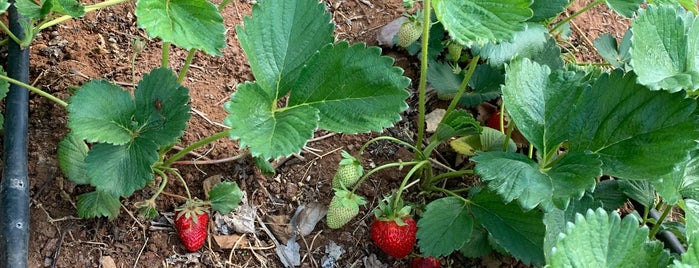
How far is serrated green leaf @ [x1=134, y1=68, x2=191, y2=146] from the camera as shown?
128 centimetres

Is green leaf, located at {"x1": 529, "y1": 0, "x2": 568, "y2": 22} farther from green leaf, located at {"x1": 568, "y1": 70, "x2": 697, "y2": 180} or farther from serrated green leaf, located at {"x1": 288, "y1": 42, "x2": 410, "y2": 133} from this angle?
serrated green leaf, located at {"x1": 288, "y1": 42, "x2": 410, "y2": 133}

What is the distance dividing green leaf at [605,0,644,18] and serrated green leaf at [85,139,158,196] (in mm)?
916

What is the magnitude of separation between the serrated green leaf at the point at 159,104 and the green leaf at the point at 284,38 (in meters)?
0.16

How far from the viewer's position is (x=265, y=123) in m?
1.19

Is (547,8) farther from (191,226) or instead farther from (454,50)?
(191,226)

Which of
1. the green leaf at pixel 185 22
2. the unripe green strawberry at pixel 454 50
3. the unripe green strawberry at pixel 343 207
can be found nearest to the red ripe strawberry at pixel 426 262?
the unripe green strawberry at pixel 343 207

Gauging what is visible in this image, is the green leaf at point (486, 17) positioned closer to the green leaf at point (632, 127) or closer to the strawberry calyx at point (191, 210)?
the green leaf at point (632, 127)

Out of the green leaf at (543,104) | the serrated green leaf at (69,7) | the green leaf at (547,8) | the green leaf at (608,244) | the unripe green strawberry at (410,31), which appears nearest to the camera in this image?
the green leaf at (608,244)

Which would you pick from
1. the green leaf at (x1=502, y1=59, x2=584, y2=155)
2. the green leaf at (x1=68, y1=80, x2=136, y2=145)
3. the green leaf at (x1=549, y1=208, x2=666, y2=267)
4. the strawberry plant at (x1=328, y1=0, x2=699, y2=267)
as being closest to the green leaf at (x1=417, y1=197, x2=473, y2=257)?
the strawberry plant at (x1=328, y1=0, x2=699, y2=267)

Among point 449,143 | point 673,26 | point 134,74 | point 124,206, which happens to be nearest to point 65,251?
point 124,206

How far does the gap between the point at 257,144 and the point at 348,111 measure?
18cm

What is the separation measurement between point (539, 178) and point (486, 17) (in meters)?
0.28

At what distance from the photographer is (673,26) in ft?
Answer: 4.09

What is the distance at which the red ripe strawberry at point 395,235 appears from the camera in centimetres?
144
